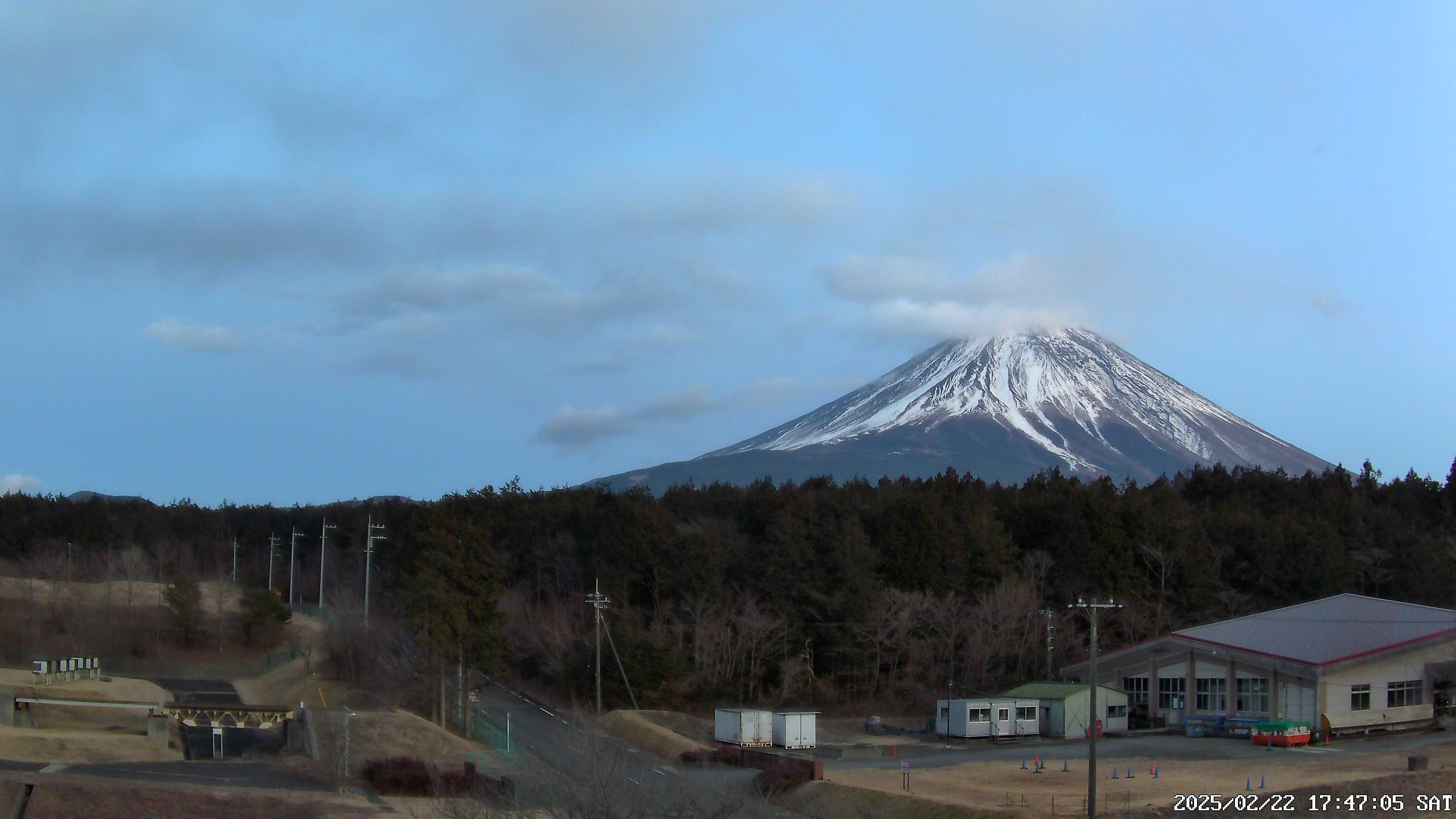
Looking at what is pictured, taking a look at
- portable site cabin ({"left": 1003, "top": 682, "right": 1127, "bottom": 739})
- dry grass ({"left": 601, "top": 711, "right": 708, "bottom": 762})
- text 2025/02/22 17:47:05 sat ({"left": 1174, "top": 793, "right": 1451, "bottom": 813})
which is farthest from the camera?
portable site cabin ({"left": 1003, "top": 682, "right": 1127, "bottom": 739})

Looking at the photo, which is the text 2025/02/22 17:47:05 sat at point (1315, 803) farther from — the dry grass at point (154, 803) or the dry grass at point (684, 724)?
the dry grass at point (684, 724)

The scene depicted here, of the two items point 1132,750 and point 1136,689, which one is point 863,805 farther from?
point 1136,689

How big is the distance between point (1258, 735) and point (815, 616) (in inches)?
912

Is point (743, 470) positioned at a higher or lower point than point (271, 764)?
higher

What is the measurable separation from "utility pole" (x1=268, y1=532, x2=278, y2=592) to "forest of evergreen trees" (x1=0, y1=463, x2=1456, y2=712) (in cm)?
1218

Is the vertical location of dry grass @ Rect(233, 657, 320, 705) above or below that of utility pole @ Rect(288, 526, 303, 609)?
below

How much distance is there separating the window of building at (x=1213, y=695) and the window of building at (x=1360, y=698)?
14.6 ft

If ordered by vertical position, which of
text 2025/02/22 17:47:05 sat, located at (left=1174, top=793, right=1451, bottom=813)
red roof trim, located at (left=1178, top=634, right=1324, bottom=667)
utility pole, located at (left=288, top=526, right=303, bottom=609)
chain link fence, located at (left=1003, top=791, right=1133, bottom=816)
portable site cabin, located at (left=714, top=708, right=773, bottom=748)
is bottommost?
portable site cabin, located at (left=714, top=708, right=773, bottom=748)

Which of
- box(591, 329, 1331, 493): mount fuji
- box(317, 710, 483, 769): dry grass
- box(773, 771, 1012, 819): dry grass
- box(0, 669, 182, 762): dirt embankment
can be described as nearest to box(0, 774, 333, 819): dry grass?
box(0, 669, 182, 762): dirt embankment

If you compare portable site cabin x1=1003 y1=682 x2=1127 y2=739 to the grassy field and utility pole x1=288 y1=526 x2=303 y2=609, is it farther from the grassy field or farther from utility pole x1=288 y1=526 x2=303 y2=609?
utility pole x1=288 y1=526 x2=303 y2=609

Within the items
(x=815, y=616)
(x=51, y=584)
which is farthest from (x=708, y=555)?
(x=51, y=584)

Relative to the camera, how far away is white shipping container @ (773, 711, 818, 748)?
43.4 metres

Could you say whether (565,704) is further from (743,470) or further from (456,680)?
(743,470)

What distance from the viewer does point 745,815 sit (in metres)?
26.2
